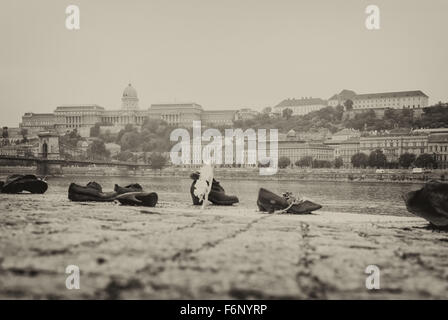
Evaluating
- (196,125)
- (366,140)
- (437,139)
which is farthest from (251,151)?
(437,139)

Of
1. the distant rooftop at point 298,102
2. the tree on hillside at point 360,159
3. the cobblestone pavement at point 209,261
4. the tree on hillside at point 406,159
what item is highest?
the distant rooftop at point 298,102

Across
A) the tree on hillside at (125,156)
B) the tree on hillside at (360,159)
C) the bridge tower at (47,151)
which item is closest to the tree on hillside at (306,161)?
the tree on hillside at (360,159)

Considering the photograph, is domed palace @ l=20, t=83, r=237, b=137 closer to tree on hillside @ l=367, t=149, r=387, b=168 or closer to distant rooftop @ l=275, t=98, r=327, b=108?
tree on hillside @ l=367, t=149, r=387, b=168

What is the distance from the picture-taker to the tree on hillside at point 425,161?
17766mm

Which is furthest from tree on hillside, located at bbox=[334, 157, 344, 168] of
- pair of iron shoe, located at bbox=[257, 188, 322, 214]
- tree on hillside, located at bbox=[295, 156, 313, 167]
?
pair of iron shoe, located at bbox=[257, 188, 322, 214]

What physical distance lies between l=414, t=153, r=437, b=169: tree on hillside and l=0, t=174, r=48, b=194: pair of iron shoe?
43.1ft

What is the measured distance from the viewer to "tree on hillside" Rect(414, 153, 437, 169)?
1777 centimetres

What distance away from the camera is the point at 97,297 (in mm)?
2305

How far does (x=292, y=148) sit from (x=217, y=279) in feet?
136

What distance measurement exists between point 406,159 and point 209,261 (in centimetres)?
1907

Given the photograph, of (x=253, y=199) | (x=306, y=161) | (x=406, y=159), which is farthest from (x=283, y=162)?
(x=253, y=199)

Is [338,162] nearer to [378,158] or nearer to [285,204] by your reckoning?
[378,158]

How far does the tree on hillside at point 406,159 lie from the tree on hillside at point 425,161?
631 mm

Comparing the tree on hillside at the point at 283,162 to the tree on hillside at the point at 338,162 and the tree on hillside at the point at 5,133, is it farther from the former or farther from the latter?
the tree on hillside at the point at 5,133
